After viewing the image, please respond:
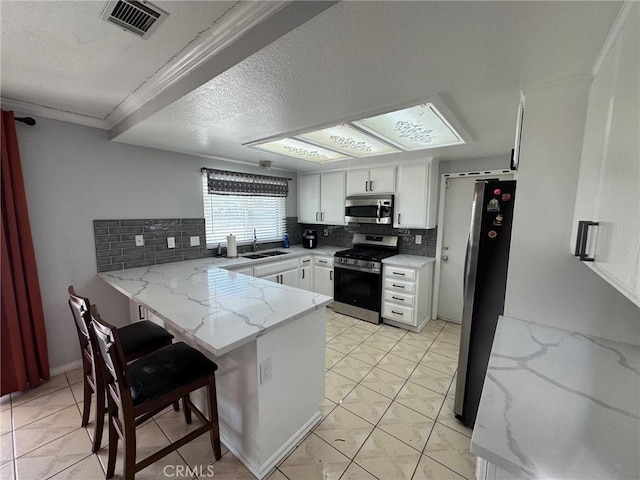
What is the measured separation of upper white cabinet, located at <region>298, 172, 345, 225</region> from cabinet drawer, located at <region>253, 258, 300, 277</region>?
90 centimetres

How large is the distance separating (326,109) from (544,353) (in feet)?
5.81

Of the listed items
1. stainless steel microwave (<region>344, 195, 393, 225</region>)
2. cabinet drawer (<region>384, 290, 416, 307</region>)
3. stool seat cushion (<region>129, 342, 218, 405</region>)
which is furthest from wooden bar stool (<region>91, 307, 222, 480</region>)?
stainless steel microwave (<region>344, 195, 393, 225</region>)

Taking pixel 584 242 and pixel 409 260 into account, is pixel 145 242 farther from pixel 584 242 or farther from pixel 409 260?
pixel 584 242

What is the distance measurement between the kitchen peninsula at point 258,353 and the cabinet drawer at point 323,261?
1.99 metres

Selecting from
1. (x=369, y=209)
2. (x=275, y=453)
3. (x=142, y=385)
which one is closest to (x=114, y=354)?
(x=142, y=385)

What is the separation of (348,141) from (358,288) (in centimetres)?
197

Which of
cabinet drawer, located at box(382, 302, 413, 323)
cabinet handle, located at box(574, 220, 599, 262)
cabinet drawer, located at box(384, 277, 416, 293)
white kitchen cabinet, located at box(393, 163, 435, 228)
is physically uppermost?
white kitchen cabinet, located at box(393, 163, 435, 228)

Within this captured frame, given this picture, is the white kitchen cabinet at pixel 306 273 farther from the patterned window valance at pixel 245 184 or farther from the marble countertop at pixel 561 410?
the marble countertop at pixel 561 410

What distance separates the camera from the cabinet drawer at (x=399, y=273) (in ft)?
10.4

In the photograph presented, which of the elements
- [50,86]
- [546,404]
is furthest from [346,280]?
[50,86]

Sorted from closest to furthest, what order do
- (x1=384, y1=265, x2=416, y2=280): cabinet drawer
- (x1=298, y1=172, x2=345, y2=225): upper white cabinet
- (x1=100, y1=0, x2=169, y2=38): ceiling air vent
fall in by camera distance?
(x1=100, y1=0, x2=169, y2=38): ceiling air vent → (x1=384, y1=265, x2=416, y2=280): cabinet drawer → (x1=298, y1=172, x2=345, y2=225): upper white cabinet

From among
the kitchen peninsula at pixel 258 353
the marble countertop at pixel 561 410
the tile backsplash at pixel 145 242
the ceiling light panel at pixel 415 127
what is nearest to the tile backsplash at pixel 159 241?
the tile backsplash at pixel 145 242

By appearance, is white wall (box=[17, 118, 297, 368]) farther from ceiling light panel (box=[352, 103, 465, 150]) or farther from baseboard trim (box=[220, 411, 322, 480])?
ceiling light panel (box=[352, 103, 465, 150])

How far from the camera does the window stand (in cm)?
343
